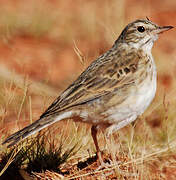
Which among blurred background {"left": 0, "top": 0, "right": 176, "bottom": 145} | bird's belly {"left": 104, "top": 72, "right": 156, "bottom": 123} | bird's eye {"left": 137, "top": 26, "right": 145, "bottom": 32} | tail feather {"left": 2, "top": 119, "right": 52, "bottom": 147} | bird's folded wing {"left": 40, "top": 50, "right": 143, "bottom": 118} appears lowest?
tail feather {"left": 2, "top": 119, "right": 52, "bottom": 147}

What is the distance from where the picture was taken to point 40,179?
5.15m

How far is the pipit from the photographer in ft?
16.5

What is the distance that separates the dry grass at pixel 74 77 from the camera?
5395mm

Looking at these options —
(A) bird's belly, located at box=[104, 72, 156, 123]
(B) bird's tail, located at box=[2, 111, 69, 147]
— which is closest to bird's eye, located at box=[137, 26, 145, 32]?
(A) bird's belly, located at box=[104, 72, 156, 123]

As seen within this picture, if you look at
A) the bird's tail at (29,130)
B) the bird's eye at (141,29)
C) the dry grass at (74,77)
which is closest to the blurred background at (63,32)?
the dry grass at (74,77)

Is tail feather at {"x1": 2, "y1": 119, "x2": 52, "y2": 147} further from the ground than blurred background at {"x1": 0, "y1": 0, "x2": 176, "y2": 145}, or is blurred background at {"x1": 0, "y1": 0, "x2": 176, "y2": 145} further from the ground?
blurred background at {"x1": 0, "y1": 0, "x2": 176, "y2": 145}

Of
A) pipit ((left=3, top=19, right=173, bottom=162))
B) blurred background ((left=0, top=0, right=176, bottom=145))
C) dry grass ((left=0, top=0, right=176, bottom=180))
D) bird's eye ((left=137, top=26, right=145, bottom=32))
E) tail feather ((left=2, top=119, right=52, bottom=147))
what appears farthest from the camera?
blurred background ((left=0, top=0, right=176, bottom=145))

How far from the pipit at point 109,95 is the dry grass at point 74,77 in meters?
0.30

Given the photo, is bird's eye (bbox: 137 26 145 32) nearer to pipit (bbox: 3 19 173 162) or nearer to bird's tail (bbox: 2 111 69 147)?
pipit (bbox: 3 19 173 162)

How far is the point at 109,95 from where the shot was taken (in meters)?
5.16

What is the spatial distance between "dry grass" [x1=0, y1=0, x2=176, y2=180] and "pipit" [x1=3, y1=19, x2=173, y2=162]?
1.00 ft

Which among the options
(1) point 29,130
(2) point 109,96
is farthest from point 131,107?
(1) point 29,130

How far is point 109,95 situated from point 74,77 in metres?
2.73

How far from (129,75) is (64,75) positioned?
18.8ft
